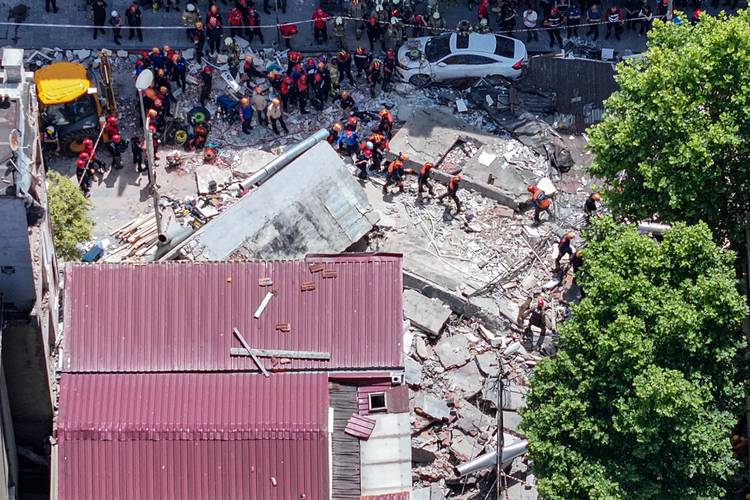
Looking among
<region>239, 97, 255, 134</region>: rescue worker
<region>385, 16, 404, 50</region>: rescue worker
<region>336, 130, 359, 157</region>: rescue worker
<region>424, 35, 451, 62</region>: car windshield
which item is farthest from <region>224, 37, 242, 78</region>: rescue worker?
<region>424, 35, 451, 62</region>: car windshield

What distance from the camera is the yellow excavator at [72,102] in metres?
44.4

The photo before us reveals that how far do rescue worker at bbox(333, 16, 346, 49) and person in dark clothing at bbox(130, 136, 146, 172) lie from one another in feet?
26.3

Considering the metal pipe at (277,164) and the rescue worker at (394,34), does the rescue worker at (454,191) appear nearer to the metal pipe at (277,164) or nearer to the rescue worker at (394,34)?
the metal pipe at (277,164)

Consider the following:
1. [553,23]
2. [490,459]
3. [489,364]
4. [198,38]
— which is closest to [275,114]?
[198,38]

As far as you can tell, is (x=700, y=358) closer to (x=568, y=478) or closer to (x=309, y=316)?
(x=568, y=478)

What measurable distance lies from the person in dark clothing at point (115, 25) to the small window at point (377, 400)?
19.0 m

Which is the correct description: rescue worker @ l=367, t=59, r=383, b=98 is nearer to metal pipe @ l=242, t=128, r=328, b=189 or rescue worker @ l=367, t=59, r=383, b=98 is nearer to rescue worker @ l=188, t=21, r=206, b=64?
metal pipe @ l=242, t=128, r=328, b=189

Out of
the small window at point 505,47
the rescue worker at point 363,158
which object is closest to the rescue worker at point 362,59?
the rescue worker at point 363,158

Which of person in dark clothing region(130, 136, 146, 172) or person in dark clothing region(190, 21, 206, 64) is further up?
person in dark clothing region(190, 21, 206, 64)

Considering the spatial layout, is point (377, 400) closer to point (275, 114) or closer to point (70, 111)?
point (275, 114)

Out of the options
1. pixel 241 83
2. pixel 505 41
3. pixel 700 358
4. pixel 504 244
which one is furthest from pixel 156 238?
pixel 700 358

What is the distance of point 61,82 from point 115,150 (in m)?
2.78

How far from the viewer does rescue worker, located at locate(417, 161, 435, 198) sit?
4359cm

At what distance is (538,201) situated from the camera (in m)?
43.8
